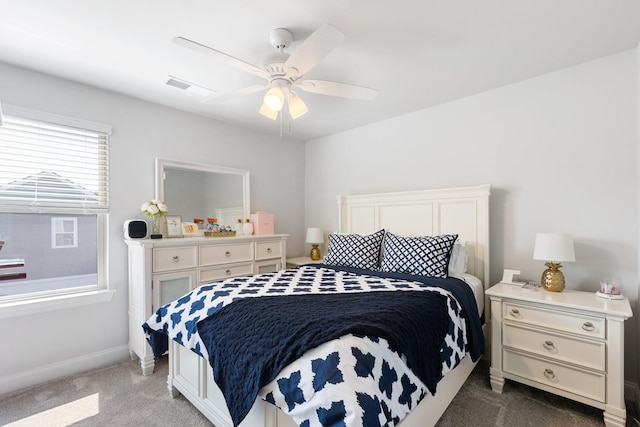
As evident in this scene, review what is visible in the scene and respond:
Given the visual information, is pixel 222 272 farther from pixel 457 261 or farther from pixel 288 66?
pixel 457 261

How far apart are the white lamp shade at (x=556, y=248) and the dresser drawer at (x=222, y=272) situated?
2.61 metres

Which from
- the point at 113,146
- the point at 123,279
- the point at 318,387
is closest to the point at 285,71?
the point at 318,387

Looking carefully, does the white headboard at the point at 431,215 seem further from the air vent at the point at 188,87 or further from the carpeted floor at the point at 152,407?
the air vent at the point at 188,87

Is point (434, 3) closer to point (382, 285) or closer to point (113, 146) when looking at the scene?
point (382, 285)

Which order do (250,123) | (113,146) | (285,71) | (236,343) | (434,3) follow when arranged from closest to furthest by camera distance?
1. (236,343)
2. (434,3)
3. (285,71)
4. (113,146)
5. (250,123)

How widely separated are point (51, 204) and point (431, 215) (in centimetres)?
333

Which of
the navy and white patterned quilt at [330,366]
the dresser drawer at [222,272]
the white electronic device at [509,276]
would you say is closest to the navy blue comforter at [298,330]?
the navy and white patterned quilt at [330,366]

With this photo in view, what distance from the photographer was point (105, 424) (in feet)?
6.12

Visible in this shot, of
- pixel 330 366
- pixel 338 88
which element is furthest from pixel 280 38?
pixel 330 366

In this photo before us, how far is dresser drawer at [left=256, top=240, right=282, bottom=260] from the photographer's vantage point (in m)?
3.37

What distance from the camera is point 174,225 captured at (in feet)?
10.00

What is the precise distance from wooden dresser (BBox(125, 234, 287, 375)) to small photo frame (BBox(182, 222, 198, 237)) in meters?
0.33

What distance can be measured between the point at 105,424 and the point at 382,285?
6.47 ft

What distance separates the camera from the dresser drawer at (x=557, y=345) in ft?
6.09
